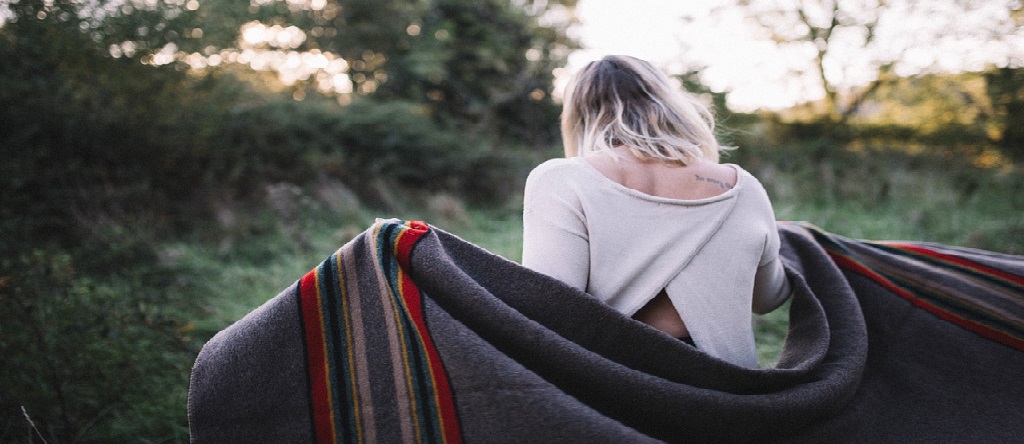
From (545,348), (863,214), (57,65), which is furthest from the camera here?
(863,214)

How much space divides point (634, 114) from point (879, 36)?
411 inches

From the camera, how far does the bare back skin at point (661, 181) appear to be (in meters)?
1.53

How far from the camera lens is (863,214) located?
6625 mm

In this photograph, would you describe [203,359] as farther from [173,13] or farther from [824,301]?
[173,13]

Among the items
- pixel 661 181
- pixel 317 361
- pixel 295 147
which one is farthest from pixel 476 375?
pixel 295 147

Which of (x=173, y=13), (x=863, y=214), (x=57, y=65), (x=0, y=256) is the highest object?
(x=173, y=13)

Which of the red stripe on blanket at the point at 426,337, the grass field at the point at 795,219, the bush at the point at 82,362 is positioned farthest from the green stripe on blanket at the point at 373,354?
the grass field at the point at 795,219

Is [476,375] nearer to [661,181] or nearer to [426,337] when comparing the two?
[426,337]

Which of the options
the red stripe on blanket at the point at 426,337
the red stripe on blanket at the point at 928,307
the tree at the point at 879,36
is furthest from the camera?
A: the tree at the point at 879,36

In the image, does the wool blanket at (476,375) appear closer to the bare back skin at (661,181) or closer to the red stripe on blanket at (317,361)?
the red stripe on blanket at (317,361)

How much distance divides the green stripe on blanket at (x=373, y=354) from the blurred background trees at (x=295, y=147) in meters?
1.54

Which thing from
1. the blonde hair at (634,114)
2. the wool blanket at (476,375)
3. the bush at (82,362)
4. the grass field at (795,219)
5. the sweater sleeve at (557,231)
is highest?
the blonde hair at (634,114)

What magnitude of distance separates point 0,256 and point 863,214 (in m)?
7.85

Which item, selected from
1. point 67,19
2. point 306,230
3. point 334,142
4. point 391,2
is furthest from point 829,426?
point 391,2
